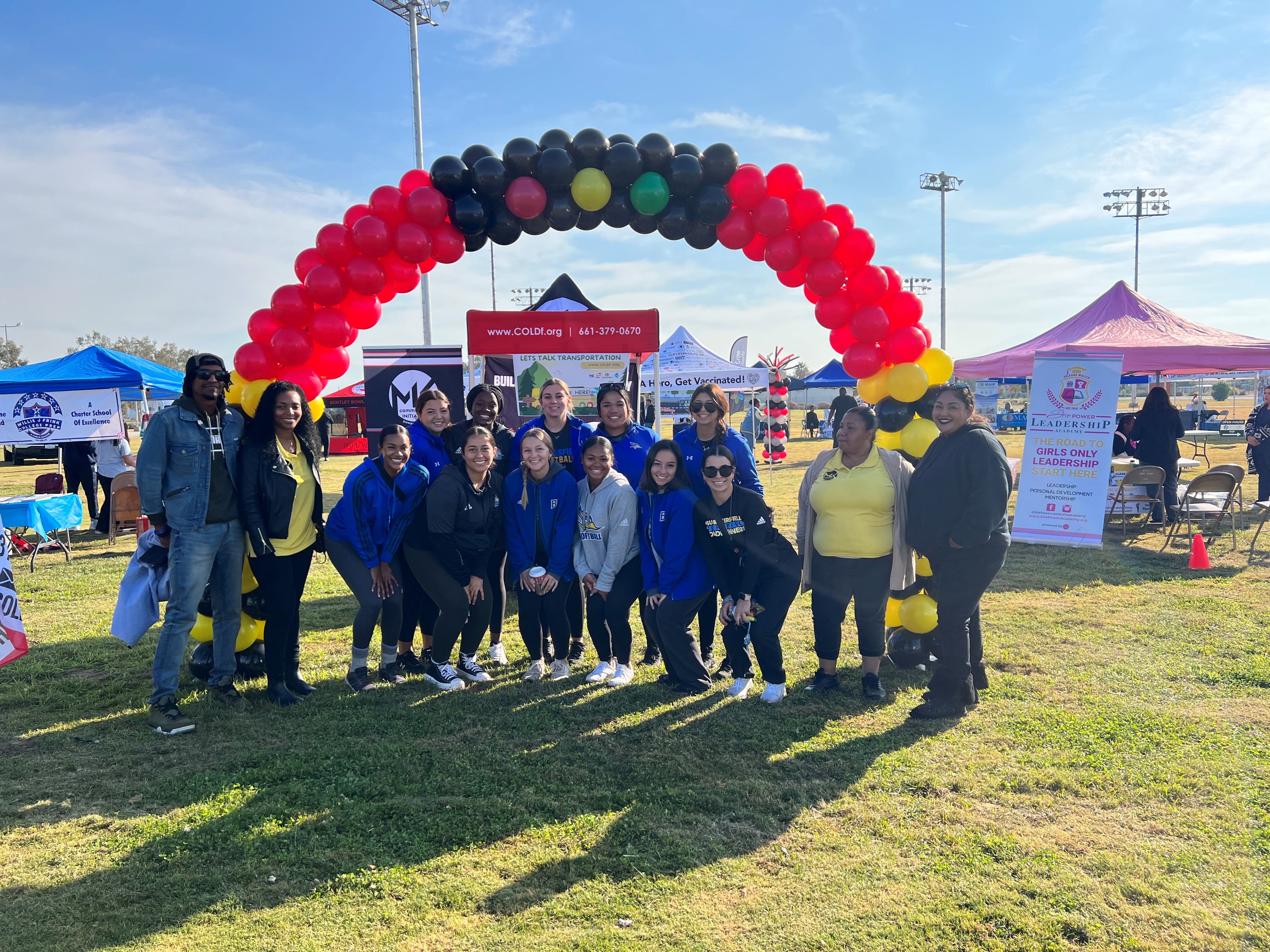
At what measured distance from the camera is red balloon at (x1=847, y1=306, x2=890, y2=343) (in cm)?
545

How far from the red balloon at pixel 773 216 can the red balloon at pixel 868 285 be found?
0.64 m

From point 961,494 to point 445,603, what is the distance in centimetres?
328

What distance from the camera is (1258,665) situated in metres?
5.16

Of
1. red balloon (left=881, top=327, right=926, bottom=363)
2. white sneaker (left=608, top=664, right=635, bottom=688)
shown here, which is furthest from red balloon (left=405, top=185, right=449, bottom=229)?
white sneaker (left=608, top=664, right=635, bottom=688)

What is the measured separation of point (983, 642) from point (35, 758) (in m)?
6.25

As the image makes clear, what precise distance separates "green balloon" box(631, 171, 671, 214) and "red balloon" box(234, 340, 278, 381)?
9.43 feet

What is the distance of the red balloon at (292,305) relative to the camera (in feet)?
18.2

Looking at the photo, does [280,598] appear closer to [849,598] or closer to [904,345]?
[849,598]

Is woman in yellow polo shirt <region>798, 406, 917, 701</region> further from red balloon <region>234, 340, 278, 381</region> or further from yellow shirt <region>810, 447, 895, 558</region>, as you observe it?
red balloon <region>234, 340, 278, 381</region>

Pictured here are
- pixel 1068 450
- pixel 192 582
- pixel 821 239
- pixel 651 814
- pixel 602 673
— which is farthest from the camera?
pixel 1068 450

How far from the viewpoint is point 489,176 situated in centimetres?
553

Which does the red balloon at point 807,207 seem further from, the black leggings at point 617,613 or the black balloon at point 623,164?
the black leggings at point 617,613

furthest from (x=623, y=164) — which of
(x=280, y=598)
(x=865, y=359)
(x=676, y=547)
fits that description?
(x=280, y=598)

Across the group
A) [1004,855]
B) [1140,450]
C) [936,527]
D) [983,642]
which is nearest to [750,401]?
[1140,450]
